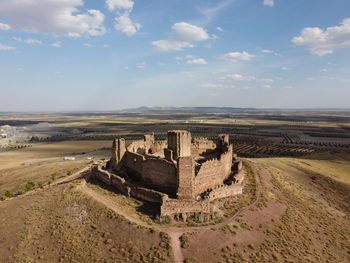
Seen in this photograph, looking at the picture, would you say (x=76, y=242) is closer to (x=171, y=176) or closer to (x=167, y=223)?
(x=167, y=223)

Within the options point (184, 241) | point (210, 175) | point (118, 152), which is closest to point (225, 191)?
point (210, 175)

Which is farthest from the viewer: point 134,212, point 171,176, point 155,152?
point 155,152

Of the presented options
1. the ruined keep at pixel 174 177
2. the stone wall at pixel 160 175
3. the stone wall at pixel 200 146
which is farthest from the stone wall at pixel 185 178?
the stone wall at pixel 200 146

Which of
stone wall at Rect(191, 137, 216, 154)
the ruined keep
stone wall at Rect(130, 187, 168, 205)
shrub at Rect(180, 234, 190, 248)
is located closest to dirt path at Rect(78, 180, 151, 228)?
the ruined keep

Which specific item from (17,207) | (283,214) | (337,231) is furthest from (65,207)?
(337,231)

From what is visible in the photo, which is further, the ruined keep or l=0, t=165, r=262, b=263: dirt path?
the ruined keep

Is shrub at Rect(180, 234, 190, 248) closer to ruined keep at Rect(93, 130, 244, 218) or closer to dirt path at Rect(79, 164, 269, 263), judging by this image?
dirt path at Rect(79, 164, 269, 263)
